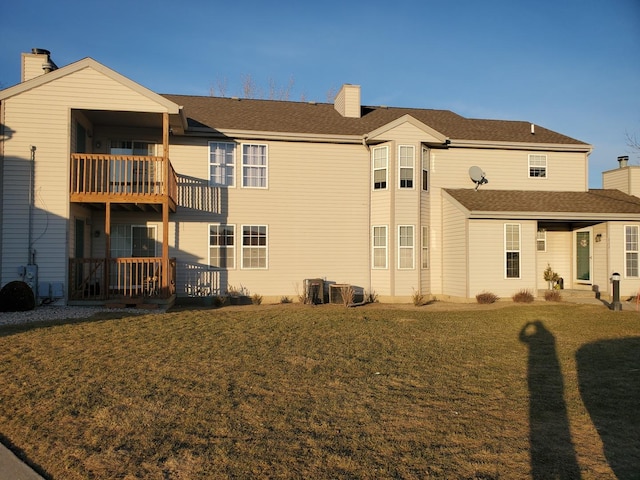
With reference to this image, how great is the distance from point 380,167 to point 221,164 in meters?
5.65

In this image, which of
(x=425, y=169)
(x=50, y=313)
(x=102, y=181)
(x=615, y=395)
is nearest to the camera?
(x=615, y=395)

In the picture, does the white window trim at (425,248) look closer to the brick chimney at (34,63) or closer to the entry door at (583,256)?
the entry door at (583,256)

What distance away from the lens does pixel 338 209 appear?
1831 cm

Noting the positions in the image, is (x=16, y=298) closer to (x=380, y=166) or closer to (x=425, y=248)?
(x=380, y=166)

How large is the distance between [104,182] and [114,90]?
2.81 metres

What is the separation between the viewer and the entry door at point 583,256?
757 inches

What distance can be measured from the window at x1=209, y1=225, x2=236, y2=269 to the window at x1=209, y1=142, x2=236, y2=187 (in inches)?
61.0

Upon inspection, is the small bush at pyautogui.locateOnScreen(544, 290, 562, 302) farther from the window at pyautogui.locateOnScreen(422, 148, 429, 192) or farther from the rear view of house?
the window at pyautogui.locateOnScreen(422, 148, 429, 192)

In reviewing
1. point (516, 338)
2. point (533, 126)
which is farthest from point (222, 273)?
point (533, 126)

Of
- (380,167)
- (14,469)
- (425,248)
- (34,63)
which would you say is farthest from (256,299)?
(14,469)

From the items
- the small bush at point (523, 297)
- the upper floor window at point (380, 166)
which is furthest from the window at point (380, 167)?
the small bush at point (523, 297)

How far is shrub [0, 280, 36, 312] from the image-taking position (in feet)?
41.1

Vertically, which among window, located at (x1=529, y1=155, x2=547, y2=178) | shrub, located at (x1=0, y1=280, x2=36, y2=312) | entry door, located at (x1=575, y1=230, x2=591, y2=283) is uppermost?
window, located at (x1=529, y1=155, x2=547, y2=178)

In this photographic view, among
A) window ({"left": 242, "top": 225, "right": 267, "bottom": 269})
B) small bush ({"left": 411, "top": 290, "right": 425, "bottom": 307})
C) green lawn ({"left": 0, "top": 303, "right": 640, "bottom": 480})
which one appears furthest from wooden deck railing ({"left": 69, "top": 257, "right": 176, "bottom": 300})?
small bush ({"left": 411, "top": 290, "right": 425, "bottom": 307})
